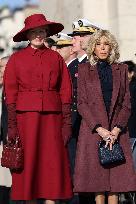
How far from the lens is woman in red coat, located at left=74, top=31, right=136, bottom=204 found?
7.77 meters

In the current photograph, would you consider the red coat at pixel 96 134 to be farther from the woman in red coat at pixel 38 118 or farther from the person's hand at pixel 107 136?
the woman in red coat at pixel 38 118

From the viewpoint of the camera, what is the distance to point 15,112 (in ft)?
24.9

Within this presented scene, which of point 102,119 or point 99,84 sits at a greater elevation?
point 99,84

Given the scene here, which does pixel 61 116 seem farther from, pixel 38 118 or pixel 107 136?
pixel 107 136

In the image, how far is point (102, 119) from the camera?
7770 mm

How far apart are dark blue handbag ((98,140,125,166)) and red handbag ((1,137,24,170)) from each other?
74 cm

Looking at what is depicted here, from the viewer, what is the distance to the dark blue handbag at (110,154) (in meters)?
7.68

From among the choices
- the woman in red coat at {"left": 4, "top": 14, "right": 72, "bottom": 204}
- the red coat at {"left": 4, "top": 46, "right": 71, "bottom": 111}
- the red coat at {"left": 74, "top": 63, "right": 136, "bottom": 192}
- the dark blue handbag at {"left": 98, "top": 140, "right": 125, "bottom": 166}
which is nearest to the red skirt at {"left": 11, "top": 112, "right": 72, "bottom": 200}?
the woman in red coat at {"left": 4, "top": 14, "right": 72, "bottom": 204}

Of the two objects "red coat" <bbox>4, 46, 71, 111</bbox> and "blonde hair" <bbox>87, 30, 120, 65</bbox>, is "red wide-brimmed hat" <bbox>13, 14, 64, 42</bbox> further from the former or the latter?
"blonde hair" <bbox>87, 30, 120, 65</bbox>

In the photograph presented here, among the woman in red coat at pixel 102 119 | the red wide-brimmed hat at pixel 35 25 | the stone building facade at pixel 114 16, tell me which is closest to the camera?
the red wide-brimmed hat at pixel 35 25

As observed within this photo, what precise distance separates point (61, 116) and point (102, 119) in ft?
1.28

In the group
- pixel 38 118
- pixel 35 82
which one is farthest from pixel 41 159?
pixel 35 82

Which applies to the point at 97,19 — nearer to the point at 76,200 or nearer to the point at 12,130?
the point at 76,200

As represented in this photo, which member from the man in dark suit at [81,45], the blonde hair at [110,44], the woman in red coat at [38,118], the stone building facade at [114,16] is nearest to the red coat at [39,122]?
the woman in red coat at [38,118]
